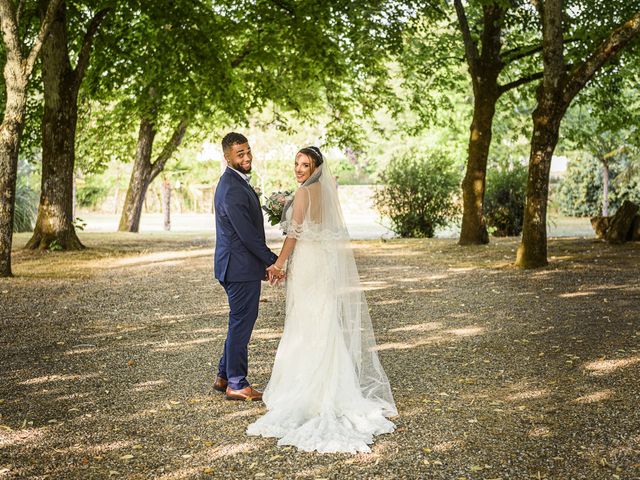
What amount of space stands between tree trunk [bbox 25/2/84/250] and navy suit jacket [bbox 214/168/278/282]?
575 inches

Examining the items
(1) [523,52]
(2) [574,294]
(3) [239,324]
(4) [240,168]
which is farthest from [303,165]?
(1) [523,52]

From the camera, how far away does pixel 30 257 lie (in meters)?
18.1

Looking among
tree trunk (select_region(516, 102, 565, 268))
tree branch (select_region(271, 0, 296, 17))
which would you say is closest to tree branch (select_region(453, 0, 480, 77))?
tree branch (select_region(271, 0, 296, 17))

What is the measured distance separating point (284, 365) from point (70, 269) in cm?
1140

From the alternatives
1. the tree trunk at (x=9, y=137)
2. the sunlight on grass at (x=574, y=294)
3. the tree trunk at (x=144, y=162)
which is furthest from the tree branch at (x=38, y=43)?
the tree trunk at (x=144, y=162)

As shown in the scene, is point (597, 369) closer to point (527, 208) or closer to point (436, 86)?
point (527, 208)

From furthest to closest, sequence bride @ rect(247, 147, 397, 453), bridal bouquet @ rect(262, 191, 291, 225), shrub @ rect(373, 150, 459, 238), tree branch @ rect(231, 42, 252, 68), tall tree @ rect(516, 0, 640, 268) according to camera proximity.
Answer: shrub @ rect(373, 150, 459, 238) → tree branch @ rect(231, 42, 252, 68) → tall tree @ rect(516, 0, 640, 268) → bridal bouquet @ rect(262, 191, 291, 225) → bride @ rect(247, 147, 397, 453)

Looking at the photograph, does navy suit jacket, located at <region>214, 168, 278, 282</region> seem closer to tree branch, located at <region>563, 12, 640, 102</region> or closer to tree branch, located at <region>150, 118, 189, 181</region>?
tree branch, located at <region>563, 12, 640, 102</region>

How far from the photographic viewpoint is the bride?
5.83 meters

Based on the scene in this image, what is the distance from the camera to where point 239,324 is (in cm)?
623

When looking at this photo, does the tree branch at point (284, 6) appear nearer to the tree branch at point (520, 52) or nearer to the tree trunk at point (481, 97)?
the tree trunk at point (481, 97)

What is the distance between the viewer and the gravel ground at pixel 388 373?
4.88 meters

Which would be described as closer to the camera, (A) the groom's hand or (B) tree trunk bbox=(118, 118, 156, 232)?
(A) the groom's hand

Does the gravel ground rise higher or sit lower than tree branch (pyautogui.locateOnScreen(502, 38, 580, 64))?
lower
